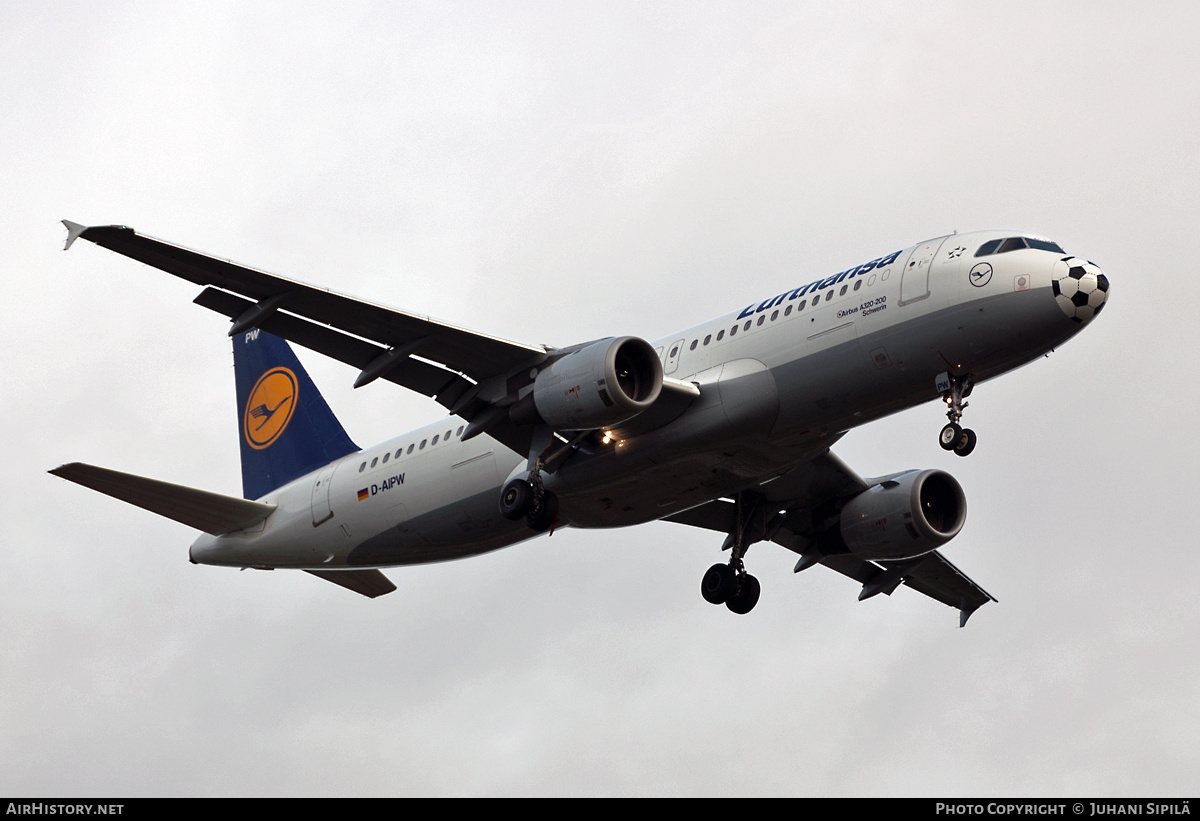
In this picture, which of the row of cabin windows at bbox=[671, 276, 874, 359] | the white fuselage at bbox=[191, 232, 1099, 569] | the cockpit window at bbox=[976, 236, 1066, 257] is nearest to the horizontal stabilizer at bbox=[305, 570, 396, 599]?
the white fuselage at bbox=[191, 232, 1099, 569]

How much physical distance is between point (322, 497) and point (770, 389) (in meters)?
12.9

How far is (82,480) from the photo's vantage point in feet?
102

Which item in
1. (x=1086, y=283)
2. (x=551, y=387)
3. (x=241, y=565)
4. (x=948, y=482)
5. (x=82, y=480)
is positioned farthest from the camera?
(x=241, y=565)

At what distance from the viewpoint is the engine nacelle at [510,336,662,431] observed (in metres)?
27.2

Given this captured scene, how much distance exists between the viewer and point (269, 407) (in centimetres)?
3994

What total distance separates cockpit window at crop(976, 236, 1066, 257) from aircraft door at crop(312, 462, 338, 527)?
16747 mm

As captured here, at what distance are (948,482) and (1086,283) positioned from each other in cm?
912

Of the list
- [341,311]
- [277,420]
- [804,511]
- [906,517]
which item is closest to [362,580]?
[277,420]

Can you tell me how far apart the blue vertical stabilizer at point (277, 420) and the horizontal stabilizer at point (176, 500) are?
1.75 m

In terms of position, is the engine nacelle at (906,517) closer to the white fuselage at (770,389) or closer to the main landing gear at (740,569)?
the main landing gear at (740,569)
